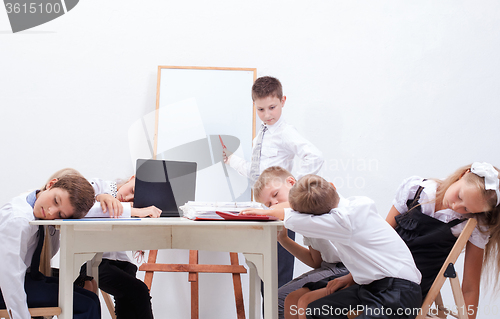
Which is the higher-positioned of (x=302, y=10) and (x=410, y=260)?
(x=302, y=10)

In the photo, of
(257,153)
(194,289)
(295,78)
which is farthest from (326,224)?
(295,78)

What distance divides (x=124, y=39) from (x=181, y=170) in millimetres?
1406

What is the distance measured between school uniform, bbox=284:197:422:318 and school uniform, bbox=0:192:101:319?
0.78 meters

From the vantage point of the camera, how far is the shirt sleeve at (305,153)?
2.17 metres

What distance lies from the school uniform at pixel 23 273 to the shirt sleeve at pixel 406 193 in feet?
3.98

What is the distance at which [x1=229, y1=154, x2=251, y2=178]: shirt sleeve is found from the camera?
8.27 ft

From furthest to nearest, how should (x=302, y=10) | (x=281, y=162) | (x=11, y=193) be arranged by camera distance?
(x=302, y=10)
(x=11, y=193)
(x=281, y=162)

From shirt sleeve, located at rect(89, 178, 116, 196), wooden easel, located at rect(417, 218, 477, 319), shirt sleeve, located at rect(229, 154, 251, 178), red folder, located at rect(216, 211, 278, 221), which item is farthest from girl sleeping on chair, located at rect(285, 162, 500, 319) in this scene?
shirt sleeve, located at rect(229, 154, 251, 178)

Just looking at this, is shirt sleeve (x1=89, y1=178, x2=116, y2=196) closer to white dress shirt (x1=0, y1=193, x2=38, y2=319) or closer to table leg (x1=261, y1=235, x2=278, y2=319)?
white dress shirt (x1=0, y1=193, x2=38, y2=319)

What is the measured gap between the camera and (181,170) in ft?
5.77

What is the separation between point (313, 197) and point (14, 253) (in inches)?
36.8

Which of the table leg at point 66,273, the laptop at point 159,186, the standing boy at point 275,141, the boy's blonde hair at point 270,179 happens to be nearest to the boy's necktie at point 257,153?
the standing boy at point 275,141

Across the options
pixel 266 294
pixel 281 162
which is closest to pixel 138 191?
pixel 266 294

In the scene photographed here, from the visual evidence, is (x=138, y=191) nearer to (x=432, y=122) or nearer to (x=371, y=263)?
(x=371, y=263)
